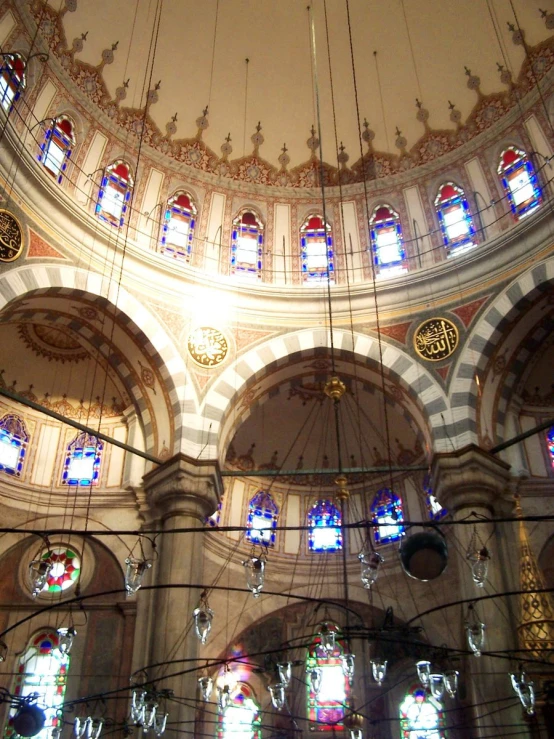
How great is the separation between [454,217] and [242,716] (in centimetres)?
877

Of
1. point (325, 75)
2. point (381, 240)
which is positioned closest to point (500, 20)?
point (325, 75)

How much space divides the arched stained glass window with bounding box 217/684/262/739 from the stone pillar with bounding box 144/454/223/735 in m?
2.27

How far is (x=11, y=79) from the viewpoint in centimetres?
1098

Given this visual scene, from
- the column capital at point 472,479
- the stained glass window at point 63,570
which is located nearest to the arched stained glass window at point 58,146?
the stained glass window at point 63,570

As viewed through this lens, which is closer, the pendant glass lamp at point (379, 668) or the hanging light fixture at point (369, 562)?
the hanging light fixture at point (369, 562)

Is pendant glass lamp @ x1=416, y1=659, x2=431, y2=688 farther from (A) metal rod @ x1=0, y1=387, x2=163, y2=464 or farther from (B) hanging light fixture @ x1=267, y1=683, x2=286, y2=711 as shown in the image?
(A) metal rod @ x1=0, y1=387, x2=163, y2=464

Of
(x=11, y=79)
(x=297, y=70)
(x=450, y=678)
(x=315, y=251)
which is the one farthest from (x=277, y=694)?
(x=297, y=70)

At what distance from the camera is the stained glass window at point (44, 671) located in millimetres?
10688

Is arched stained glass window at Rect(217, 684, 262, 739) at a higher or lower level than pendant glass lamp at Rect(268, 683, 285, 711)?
higher

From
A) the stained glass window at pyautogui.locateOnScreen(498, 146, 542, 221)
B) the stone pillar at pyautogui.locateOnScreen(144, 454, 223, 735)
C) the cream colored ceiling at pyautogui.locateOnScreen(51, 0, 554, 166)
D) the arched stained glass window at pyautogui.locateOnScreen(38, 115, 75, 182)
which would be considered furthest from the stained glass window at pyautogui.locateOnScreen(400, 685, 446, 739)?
the arched stained glass window at pyautogui.locateOnScreen(38, 115, 75, 182)

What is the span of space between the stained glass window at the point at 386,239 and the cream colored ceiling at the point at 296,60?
1.21m

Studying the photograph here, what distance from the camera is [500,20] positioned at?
1239 centimetres

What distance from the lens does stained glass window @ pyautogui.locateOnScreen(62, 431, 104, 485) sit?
39.8 ft

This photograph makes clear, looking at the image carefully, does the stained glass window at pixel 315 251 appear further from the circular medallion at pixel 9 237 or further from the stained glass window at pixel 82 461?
the circular medallion at pixel 9 237
